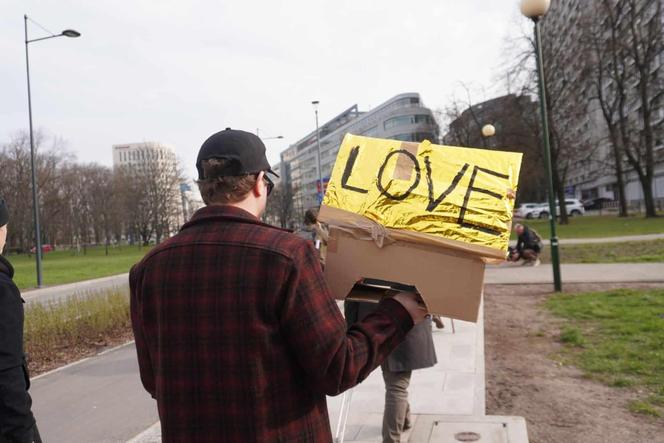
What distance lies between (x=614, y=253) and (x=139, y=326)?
1769 centimetres

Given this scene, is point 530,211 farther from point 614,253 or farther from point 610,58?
point 614,253

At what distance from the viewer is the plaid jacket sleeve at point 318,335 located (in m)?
1.52

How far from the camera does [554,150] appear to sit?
113 feet

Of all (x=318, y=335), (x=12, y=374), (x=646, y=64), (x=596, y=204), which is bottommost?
(x=12, y=374)

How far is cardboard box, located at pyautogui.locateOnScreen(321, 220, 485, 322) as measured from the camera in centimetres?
191

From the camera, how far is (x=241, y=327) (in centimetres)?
155

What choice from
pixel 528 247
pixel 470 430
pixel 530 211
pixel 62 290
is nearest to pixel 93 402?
pixel 470 430

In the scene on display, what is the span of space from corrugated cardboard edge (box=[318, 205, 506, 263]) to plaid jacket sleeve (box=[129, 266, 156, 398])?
0.68 m

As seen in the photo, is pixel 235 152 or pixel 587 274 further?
pixel 587 274

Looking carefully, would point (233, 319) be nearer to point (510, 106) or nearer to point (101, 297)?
point (101, 297)

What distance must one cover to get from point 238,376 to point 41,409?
5.27m

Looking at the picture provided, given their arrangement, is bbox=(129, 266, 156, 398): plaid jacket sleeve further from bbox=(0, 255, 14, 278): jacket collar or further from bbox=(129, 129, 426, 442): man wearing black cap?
bbox=(0, 255, 14, 278): jacket collar

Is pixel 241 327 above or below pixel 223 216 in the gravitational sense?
below

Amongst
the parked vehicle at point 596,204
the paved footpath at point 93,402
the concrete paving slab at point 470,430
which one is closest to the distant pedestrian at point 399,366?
the concrete paving slab at point 470,430
